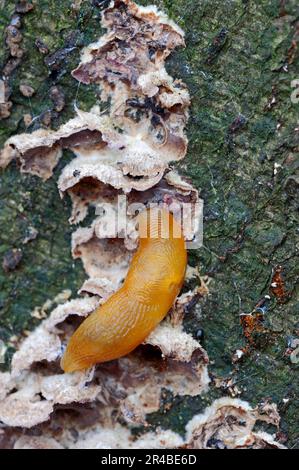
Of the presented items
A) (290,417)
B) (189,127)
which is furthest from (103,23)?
(290,417)

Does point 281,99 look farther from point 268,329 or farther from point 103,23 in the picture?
point 268,329

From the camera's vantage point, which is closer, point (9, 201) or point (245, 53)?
point (245, 53)

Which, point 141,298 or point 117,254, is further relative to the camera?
point 117,254
